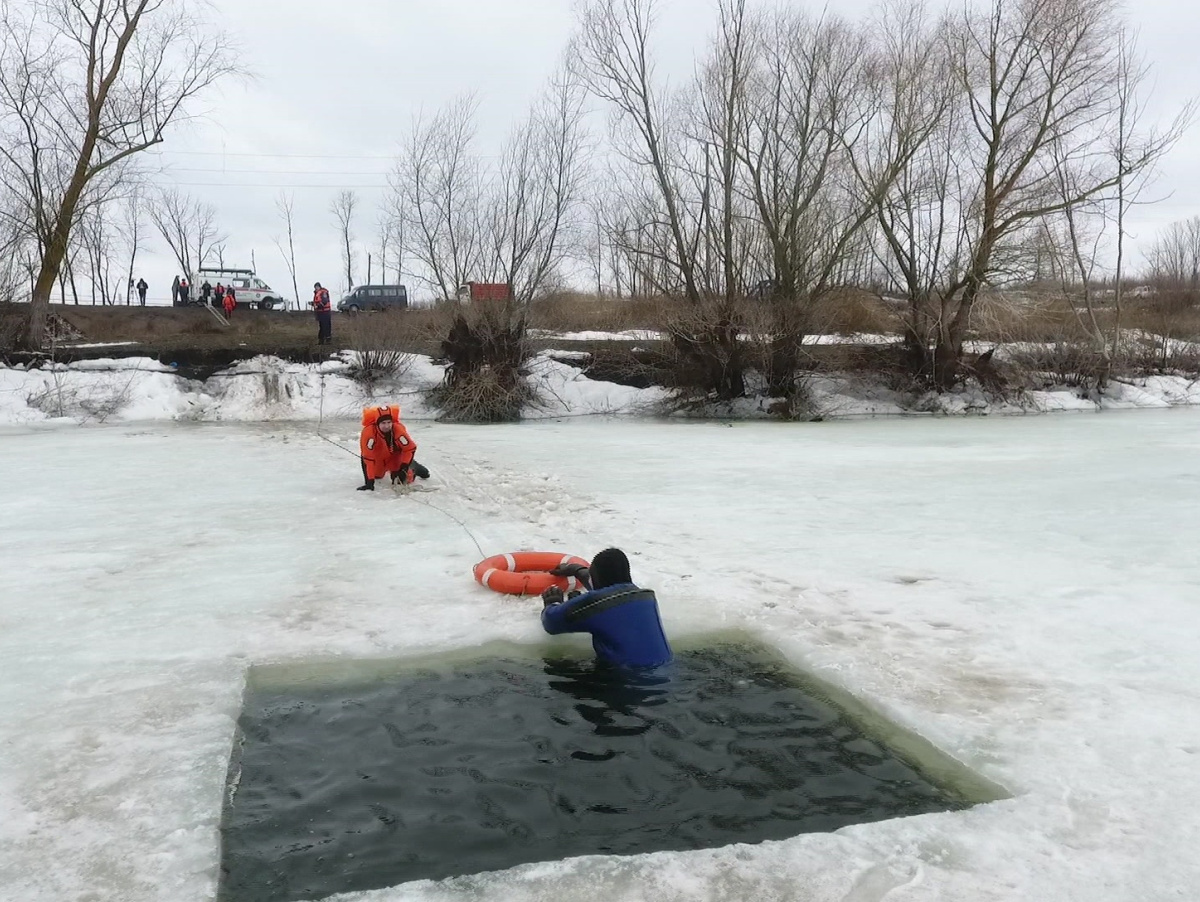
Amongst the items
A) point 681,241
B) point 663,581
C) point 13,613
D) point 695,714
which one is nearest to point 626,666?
point 695,714

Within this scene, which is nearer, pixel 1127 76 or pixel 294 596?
pixel 294 596

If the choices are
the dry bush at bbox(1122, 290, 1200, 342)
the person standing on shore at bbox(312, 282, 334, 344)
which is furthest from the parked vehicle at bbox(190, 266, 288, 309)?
the dry bush at bbox(1122, 290, 1200, 342)

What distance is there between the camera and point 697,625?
4965mm

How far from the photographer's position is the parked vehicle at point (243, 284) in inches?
1347

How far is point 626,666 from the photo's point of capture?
14.4 ft

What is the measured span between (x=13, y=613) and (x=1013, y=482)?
30.3ft

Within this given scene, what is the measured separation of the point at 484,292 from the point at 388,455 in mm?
13375

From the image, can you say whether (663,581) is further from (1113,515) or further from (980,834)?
(1113,515)

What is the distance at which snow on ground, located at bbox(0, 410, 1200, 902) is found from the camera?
272 centimetres

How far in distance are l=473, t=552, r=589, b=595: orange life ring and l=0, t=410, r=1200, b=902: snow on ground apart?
0.19 meters

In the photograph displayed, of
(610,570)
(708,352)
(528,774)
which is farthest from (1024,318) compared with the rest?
(528,774)

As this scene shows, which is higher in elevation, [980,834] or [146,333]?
[146,333]

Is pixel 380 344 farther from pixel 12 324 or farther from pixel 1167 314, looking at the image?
pixel 1167 314

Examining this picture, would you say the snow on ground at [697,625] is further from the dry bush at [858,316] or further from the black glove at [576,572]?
the dry bush at [858,316]
